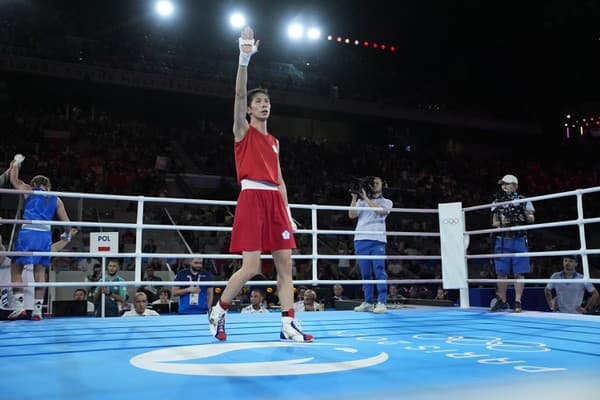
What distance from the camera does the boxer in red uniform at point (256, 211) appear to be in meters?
2.55

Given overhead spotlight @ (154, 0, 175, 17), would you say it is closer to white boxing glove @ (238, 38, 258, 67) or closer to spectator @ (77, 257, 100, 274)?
spectator @ (77, 257, 100, 274)

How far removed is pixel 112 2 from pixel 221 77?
3.88m

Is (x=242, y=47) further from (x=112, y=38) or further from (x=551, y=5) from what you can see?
(x=112, y=38)

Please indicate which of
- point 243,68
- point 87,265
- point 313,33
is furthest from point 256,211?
point 313,33

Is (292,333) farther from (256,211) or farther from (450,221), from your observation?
(450,221)

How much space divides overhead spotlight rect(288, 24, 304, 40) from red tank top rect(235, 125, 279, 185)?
892cm

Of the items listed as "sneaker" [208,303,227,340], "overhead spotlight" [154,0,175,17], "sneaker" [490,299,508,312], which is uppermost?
"overhead spotlight" [154,0,175,17]

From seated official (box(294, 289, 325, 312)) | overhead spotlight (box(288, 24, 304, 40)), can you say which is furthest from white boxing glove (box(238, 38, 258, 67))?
overhead spotlight (box(288, 24, 304, 40))

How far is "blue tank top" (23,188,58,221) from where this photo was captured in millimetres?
3994

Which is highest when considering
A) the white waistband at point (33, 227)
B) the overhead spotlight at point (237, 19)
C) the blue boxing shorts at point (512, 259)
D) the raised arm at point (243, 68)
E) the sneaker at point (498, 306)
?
the overhead spotlight at point (237, 19)

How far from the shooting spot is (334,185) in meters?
14.6

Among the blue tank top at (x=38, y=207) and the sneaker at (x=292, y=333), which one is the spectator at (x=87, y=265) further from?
the sneaker at (x=292, y=333)

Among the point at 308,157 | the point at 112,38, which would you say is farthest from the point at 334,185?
the point at 112,38

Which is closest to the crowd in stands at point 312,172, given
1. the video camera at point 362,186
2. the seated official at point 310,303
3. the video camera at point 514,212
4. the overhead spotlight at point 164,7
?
the seated official at point 310,303
